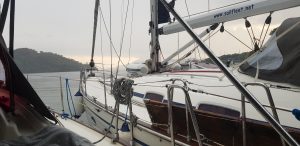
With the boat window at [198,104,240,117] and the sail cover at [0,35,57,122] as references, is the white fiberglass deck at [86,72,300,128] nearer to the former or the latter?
the boat window at [198,104,240,117]

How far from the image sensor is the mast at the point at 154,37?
359 inches

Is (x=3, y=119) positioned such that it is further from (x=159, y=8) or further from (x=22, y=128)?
(x=159, y=8)

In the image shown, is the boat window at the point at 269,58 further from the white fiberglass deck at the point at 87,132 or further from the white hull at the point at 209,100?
the white fiberglass deck at the point at 87,132

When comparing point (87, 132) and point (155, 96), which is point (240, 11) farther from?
point (87, 132)

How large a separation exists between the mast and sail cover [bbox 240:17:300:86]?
13.7ft

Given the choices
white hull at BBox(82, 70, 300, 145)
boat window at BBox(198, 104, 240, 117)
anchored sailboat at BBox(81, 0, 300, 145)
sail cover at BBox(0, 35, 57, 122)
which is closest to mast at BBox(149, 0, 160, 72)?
white hull at BBox(82, 70, 300, 145)

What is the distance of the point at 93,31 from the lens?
352 inches

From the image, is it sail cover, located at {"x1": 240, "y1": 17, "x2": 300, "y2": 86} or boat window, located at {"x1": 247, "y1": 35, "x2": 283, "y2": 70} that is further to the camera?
boat window, located at {"x1": 247, "y1": 35, "x2": 283, "y2": 70}

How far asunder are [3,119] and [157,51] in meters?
6.84

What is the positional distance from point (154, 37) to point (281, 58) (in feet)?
15.8

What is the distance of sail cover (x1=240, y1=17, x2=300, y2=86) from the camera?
4.36 meters

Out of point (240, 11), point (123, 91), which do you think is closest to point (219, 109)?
point (123, 91)

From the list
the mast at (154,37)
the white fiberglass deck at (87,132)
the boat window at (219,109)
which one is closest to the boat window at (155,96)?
the boat window at (219,109)

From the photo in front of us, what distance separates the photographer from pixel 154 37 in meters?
9.09
